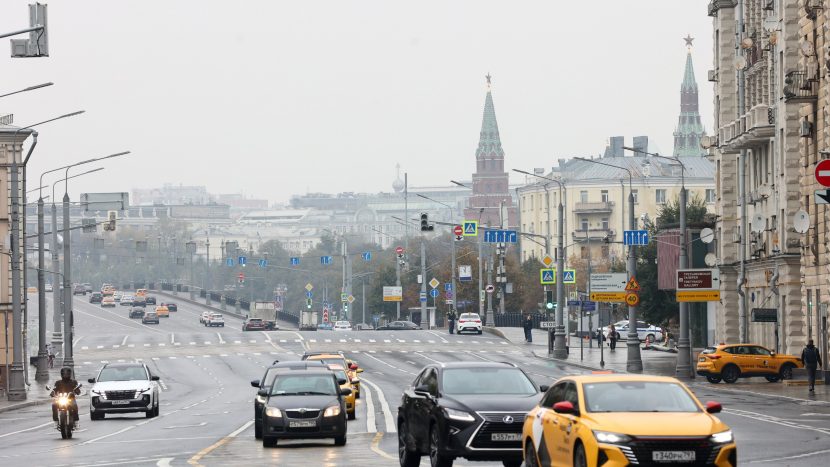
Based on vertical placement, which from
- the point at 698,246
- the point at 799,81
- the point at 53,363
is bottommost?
the point at 53,363

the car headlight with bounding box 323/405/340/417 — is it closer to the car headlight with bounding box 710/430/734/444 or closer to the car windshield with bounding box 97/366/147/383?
the car headlight with bounding box 710/430/734/444

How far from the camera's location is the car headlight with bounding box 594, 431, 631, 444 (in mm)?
17734

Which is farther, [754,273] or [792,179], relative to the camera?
[754,273]

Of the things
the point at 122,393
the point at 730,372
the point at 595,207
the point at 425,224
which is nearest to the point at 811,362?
the point at 730,372

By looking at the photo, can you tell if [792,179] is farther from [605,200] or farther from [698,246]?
[605,200]

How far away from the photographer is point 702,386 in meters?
54.6

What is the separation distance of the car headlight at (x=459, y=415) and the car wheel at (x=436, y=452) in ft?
1.28

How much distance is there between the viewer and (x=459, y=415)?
22.0 metres

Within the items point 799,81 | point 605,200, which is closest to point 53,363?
point 799,81

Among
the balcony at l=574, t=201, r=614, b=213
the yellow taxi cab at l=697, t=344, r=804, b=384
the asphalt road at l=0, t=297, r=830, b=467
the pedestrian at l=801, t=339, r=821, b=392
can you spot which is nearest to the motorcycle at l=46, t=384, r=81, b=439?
the asphalt road at l=0, t=297, r=830, b=467

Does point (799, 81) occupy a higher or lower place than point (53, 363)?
higher

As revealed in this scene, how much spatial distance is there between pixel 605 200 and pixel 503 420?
158337mm

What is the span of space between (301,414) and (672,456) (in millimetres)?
12000

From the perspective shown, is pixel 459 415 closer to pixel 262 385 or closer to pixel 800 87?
pixel 262 385
